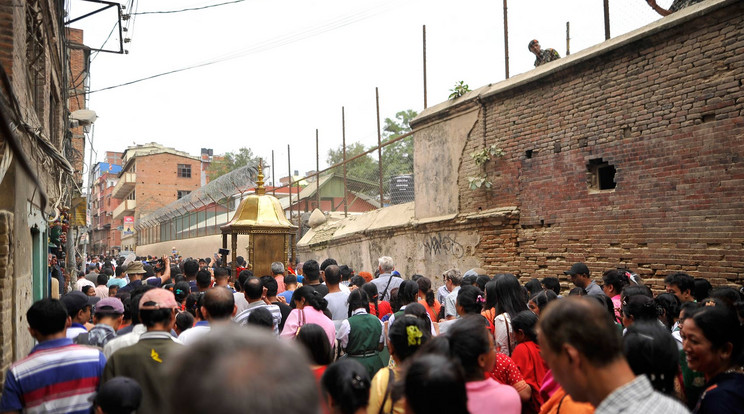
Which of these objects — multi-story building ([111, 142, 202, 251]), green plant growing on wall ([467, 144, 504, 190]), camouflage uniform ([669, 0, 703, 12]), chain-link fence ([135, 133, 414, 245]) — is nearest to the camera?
camouflage uniform ([669, 0, 703, 12])

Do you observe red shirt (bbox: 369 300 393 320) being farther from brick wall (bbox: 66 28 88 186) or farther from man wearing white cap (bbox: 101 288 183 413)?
brick wall (bbox: 66 28 88 186)

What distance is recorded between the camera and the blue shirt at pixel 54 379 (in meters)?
2.99

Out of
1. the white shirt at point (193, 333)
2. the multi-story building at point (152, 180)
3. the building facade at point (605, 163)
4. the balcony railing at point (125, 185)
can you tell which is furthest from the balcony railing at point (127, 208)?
the white shirt at point (193, 333)

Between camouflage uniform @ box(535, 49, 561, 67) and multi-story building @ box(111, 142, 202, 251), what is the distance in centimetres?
4320

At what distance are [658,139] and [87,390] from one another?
26.7 ft

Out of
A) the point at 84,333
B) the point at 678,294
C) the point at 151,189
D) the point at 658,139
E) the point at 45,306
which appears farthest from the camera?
the point at 151,189

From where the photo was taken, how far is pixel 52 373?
3.07m

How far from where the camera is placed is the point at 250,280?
5.29 metres

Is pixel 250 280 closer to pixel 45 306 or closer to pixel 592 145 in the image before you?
pixel 45 306

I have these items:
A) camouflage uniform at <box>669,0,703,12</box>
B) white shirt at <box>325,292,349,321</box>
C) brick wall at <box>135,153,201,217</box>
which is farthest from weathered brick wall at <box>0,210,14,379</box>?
brick wall at <box>135,153,201,217</box>

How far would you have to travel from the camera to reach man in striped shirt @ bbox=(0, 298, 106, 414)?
2996 millimetres

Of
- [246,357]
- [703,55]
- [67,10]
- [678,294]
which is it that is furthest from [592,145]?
[67,10]

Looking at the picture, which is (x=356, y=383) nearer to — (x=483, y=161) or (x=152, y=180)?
(x=483, y=161)

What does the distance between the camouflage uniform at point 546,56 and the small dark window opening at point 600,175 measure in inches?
100
